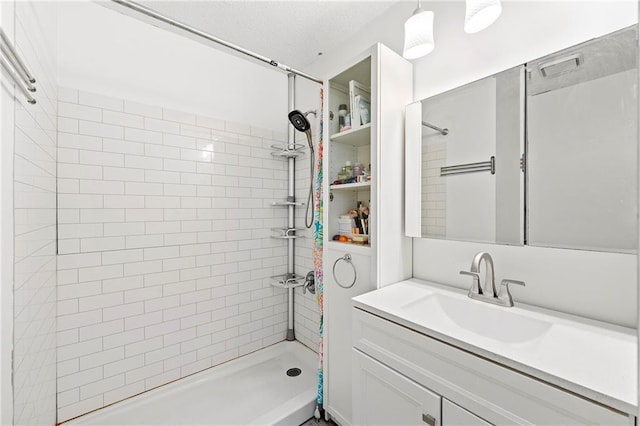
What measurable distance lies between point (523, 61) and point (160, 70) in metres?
2.13

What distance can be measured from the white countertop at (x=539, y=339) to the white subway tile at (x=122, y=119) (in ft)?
5.87

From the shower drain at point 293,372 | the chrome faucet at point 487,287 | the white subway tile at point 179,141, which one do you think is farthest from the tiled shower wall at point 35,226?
the chrome faucet at point 487,287

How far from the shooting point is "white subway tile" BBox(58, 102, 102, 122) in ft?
4.81

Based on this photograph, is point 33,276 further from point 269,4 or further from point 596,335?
point 596,335

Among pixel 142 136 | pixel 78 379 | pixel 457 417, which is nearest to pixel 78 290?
pixel 78 379

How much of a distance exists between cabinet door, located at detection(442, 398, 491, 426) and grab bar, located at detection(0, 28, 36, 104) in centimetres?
170

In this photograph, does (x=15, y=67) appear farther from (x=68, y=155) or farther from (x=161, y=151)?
(x=161, y=151)

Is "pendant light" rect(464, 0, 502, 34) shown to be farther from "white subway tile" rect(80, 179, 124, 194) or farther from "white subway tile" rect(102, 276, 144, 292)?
"white subway tile" rect(102, 276, 144, 292)

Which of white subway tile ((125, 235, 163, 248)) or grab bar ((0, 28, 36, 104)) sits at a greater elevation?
grab bar ((0, 28, 36, 104))

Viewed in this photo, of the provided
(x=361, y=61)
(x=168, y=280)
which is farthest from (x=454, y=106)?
(x=168, y=280)

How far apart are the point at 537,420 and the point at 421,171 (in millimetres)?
1084

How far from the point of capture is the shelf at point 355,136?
144 cm

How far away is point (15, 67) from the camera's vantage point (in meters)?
0.78

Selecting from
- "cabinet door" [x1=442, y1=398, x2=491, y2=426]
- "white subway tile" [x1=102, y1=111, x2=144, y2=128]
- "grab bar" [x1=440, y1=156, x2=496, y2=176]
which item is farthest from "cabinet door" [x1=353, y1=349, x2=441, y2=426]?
"white subway tile" [x1=102, y1=111, x2=144, y2=128]
